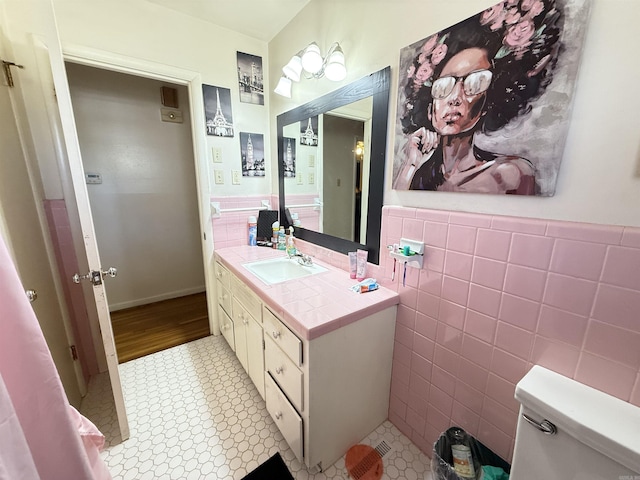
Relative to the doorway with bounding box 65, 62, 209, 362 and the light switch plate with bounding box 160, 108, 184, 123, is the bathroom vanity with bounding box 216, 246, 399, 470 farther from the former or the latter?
the light switch plate with bounding box 160, 108, 184, 123

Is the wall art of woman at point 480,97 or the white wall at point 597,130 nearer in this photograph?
the white wall at point 597,130

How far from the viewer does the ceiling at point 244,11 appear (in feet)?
5.29

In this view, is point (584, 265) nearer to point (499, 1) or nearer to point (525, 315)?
point (525, 315)

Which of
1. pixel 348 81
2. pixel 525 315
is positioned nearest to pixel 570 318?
pixel 525 315

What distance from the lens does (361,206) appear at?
147 cm

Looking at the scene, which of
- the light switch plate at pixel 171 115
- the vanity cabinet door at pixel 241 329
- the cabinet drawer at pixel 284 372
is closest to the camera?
the cabinet drawer at pixel 284 372

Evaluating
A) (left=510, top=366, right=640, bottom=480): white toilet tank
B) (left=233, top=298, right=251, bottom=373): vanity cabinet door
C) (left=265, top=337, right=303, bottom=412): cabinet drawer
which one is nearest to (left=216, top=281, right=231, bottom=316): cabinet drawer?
(left=233, top=298, right=251, bottom=373): vanity cabinet door

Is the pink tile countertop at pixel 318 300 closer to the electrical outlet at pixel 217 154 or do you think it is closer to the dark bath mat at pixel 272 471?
the dark bath mat at pixel 272 471

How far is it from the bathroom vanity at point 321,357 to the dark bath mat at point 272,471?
10 cm

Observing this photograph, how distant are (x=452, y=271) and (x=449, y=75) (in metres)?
0.77

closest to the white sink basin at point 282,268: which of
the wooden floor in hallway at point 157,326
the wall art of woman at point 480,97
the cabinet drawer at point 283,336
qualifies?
the cabinet drawer at point 283,336

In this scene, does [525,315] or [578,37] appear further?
[525,315]

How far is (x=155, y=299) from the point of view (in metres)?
2.93

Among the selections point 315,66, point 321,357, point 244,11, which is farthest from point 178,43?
point 321,357
